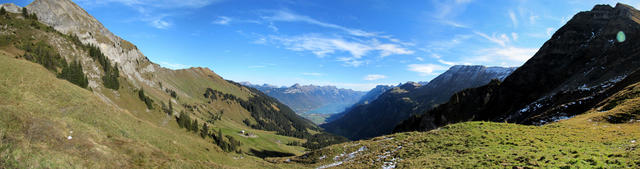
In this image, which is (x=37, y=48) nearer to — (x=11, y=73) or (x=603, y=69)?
(x=11, y=73)

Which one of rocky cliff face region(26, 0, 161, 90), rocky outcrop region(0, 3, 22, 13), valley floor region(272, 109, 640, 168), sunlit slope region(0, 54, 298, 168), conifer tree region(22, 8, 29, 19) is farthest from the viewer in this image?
rocky cliff face region(26, 0, 161, 90)

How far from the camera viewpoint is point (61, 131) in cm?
2220

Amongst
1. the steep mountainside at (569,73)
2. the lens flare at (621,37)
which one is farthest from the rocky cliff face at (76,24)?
the lens flare at (621,37)

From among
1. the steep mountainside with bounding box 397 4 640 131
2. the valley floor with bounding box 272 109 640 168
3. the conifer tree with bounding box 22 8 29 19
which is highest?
the conifer tree with bounding box 22 8 29 19

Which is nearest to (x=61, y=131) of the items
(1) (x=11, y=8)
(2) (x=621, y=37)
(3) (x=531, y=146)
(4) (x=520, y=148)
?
(4) (x=520, y=148)

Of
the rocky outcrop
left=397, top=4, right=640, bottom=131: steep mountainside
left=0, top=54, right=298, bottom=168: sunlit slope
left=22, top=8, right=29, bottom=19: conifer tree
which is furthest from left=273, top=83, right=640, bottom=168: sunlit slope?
the rocky outcrop

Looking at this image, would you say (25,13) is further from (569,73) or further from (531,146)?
(569,73)

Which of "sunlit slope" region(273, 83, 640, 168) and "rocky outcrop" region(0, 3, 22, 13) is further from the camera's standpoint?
"rocky outcrop" region(0, 3, 22, 13)

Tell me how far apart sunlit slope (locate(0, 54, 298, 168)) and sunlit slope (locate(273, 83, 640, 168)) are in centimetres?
2628

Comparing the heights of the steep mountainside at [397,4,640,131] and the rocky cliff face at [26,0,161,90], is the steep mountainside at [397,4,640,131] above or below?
below

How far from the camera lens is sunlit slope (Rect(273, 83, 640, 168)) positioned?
1861 cm

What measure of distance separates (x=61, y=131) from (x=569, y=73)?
Result: 12892 cm

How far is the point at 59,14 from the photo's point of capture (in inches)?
5561

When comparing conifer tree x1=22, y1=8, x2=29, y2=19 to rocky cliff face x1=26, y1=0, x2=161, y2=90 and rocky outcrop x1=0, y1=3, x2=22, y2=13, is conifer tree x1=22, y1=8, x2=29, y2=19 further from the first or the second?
rocky cliff face x1=26, y1=0, x2=161, y2=90
